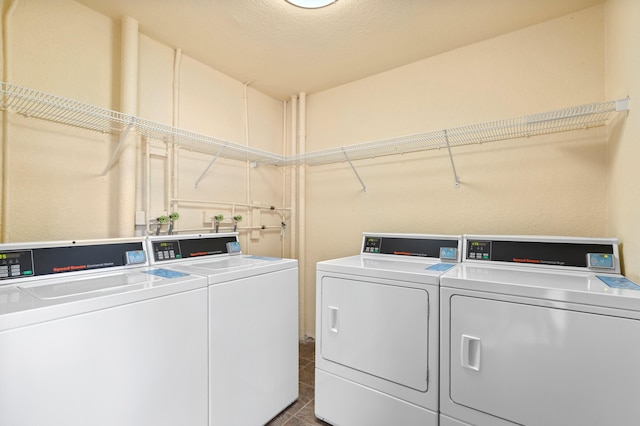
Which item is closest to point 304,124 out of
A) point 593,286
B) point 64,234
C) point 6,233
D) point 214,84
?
point 214,84

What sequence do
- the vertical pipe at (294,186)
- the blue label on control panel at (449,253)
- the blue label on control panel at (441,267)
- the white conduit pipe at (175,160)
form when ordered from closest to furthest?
the blue label on control panel at (441,267) < the blue label on control panel at (449,253) < the white conduit pipe at (175,160) < the vertical pipe at (294,186)

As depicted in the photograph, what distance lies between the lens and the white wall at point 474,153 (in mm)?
1853

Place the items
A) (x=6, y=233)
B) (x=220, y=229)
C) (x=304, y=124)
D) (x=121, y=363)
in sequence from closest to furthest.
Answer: (x=121, y=363), (x=6, y=233), (x=220, y=229), (x=304, y=124)

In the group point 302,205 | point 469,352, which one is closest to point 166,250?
point 302,205

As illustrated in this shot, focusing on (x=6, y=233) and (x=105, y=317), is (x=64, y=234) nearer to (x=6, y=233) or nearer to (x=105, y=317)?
(x=6, y=233)

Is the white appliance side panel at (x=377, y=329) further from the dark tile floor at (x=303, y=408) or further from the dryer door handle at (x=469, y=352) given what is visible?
the dark tile floor at (x=303, y=408)

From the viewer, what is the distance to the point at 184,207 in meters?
2.35

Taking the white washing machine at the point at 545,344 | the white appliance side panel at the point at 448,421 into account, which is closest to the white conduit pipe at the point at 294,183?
the white washing machine at the point at 545,344

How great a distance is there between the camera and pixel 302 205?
3090mm

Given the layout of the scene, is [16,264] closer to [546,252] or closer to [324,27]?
[324,27]

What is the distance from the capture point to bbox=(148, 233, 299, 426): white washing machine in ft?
5.05

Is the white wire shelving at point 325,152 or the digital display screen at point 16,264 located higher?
the white wire shelving at point 325,152

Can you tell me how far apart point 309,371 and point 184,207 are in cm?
174

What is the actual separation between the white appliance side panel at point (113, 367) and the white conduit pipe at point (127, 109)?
0.90 metres
